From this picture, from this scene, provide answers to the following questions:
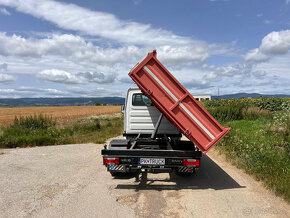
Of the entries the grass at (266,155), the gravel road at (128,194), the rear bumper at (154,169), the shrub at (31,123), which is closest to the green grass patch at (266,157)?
the grass at (266,155)

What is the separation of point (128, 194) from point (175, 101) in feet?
6.85

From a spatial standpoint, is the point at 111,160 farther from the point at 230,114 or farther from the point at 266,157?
the point at 230,114

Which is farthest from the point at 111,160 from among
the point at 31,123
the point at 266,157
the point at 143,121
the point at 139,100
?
the point at 31,123

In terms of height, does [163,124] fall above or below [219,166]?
above

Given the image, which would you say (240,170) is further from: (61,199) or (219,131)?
(61,199)

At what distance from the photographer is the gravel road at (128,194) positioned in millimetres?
3963

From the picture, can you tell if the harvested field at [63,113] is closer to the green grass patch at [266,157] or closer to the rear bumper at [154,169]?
the green grass patch at [266,157]

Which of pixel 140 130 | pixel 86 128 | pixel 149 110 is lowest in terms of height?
pixel 86 128

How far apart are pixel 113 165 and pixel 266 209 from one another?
293 cm

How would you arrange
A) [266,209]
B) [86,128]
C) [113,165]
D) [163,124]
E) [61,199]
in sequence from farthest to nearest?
[86,128], [163,124], [113,165], [61,199], [266,209]

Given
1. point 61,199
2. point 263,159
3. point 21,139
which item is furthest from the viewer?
point 21,139

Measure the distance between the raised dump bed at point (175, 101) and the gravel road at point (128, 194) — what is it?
3.70 ft

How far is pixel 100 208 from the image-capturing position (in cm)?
406

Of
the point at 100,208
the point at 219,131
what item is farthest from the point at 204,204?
the point at 100,208
